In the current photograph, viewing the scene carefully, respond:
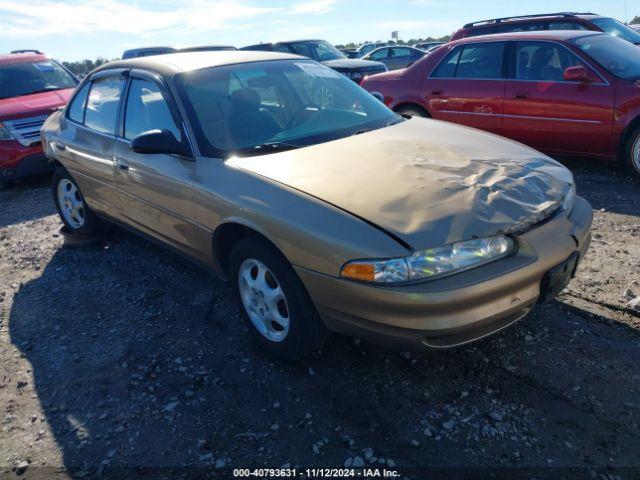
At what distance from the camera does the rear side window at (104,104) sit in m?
4.13

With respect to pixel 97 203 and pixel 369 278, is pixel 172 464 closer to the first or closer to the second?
pixel 369 278

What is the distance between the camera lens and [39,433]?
2.74 m

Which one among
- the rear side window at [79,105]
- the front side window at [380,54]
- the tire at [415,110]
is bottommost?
the front side window at [380,54]

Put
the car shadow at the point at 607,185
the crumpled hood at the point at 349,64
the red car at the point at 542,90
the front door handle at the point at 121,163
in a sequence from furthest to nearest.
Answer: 1. the crumpled hood at the point at 349,64
2. the red car at the point at 542,90
3. the car shadow at the point at 607,185
4. the front door handle at the point at 121,163

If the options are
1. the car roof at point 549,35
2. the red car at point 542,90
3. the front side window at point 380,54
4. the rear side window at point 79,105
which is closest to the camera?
the rear side window at point 79,105

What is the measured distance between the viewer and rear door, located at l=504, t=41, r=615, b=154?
5574 mm

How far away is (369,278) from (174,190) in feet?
5.29

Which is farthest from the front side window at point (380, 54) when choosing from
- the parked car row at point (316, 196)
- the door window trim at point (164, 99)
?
the door window trim at point (164, 99)

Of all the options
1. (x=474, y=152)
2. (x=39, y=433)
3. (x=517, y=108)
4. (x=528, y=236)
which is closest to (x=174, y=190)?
(x=39, y=433)

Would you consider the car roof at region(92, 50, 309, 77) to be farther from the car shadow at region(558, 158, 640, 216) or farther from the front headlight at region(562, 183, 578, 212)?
the car shadow at region(558, 158, 640, 216)

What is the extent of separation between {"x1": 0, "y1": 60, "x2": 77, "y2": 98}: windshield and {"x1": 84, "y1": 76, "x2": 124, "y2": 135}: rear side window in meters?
4.22

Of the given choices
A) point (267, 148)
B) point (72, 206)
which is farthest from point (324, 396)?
point (72, 206)

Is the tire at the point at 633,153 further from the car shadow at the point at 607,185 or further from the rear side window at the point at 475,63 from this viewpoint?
the rear side window at the point at 475,63

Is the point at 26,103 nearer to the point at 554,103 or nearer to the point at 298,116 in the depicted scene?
the point at 298,116
